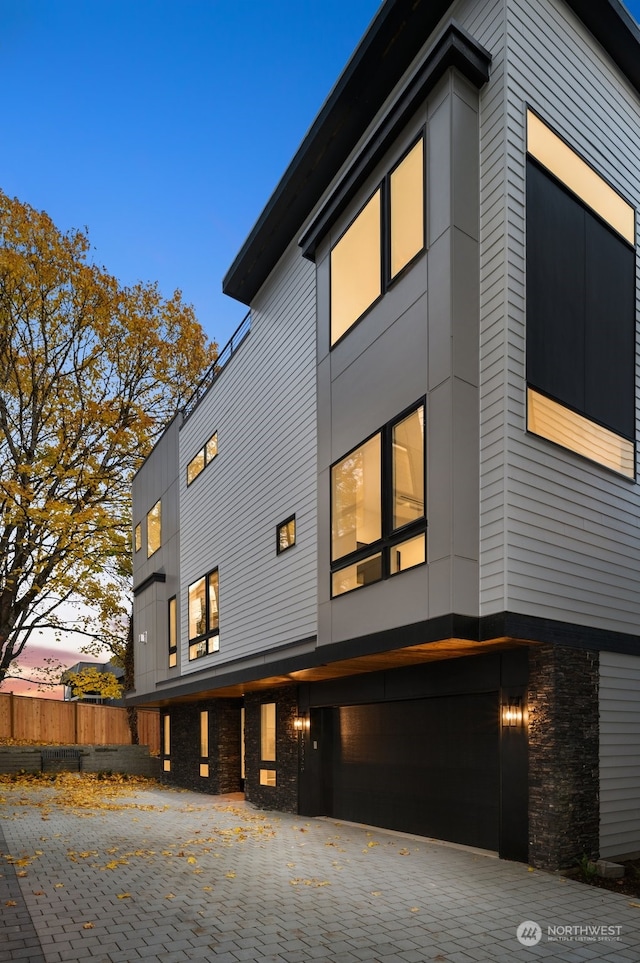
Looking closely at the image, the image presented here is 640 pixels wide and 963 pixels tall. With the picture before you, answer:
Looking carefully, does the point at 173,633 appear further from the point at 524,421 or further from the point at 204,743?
the point at 524,421

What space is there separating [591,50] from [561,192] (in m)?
2.37

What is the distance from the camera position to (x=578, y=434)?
943 centimetres

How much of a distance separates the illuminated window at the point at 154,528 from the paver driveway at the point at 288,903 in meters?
11.7

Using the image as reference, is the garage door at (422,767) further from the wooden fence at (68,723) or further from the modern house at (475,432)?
the wooden fence at (68,723)

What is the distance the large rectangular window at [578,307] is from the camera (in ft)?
29.7

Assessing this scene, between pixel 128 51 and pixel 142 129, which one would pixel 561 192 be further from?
pixel 142 129

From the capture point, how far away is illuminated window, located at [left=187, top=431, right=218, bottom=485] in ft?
59.2

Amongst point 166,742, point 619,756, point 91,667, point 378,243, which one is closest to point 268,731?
point 619,756

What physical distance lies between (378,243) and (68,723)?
75.3 feet

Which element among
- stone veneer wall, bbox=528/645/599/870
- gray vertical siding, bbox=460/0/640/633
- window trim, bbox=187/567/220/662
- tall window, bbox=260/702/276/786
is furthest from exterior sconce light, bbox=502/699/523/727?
window trim, bbox=187/567/220/662

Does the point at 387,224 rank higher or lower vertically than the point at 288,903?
higher

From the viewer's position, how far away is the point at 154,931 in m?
6.36

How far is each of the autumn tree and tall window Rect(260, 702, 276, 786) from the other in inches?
397

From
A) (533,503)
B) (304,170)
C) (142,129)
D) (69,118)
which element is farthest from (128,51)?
(533,503)
